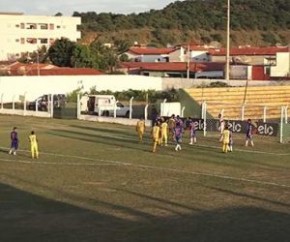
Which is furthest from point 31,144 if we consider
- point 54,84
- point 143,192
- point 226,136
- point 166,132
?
point 54,84

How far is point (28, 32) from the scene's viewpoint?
12000 centimetres

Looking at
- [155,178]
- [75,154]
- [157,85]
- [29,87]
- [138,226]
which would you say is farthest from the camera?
[157,85]

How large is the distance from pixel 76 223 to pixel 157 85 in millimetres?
55526

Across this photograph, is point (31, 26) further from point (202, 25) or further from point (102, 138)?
point (102, 138)

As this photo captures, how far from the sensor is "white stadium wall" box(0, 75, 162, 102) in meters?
59.0

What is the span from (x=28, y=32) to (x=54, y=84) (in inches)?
2398

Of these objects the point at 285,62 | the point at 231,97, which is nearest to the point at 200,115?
the point at 231,97

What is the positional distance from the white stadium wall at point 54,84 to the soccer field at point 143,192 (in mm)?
24171

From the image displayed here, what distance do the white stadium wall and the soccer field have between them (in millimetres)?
24171

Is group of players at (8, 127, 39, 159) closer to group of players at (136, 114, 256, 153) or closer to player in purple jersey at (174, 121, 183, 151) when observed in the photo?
group of players at (136, 114, 256, 153)

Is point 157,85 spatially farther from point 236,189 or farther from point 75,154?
point 236,189

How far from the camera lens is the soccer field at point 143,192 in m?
15.3

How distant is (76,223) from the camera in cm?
1611

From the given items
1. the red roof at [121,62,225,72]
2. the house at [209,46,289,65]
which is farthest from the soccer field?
the house at [209,46,289,65]
